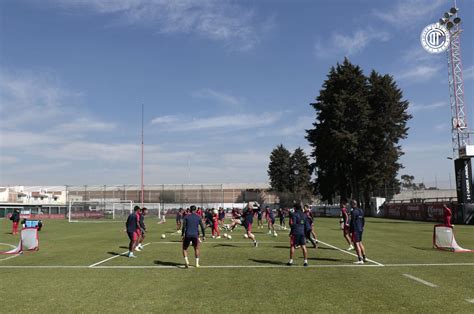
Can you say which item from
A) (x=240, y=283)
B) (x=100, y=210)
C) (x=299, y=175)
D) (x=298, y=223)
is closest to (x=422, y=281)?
(x=298, y=223)

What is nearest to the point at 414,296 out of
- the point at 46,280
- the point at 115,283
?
the point at 115,283

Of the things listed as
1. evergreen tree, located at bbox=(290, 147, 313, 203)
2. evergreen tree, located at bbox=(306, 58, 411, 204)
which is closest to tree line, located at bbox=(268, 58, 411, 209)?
evergreen tree, located at bbox=(306, 58, 411, 204)

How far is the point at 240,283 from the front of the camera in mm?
10562

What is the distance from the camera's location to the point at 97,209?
2719 inches

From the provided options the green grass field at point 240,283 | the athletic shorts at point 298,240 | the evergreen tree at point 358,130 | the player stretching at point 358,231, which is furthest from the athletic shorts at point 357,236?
the evergreen tree at point 358,130

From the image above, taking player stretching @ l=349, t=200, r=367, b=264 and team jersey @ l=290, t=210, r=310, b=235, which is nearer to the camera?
team jersey @ l=290, t=210, r=310, b=235

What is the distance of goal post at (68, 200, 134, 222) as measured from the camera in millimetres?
65213

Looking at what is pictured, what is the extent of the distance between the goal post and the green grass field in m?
A: 50.4

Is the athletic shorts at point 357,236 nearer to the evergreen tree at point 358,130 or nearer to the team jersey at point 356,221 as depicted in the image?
the team jersey at point 356,221

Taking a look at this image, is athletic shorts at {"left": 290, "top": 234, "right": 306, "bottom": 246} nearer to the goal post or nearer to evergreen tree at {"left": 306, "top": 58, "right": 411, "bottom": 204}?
evergreen tree at {"left": 306, "top": 58, "right": 411, "bottom": 204}

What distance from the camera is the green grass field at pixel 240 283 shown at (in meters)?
8.29

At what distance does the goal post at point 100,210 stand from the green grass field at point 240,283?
165 feet

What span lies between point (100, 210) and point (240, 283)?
62228 millimetres

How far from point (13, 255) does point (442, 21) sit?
55.1 meters
